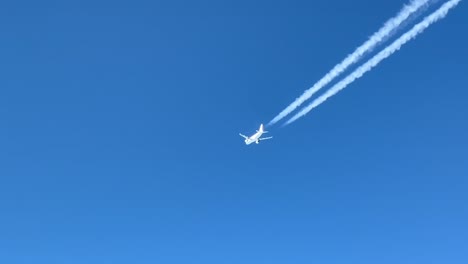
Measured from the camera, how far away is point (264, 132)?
6004 inches
